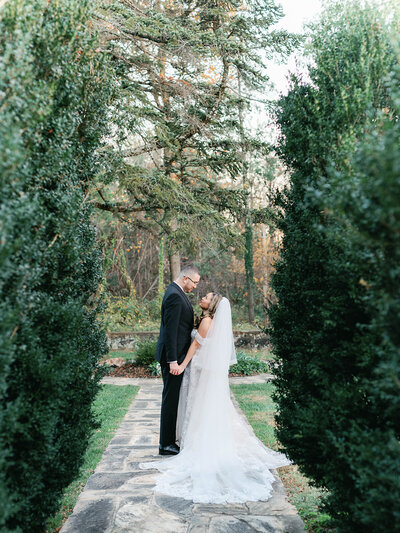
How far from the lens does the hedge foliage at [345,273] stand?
2.02 meters

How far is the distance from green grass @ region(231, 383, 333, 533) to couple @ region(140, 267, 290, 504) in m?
0.26

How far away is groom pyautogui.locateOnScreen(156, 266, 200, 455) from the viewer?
544cm

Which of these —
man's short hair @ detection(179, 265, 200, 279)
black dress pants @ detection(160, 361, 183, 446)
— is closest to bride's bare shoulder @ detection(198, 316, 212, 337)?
man's short hair @ detection(179, 265, 200, 279)

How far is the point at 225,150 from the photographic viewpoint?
1130 cm

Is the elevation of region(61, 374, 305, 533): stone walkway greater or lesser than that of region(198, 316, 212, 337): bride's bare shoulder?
lesser

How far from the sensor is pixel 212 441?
4852 millimetres

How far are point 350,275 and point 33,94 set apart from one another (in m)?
2.25

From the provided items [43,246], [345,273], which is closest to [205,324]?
[345,273]

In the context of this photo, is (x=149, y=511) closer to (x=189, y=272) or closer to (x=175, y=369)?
(x=175, y=369)

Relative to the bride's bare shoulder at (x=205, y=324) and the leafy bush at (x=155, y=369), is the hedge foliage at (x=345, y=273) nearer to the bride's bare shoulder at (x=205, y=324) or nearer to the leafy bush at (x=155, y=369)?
the bride's bare shoulder at (x=205, y=324)

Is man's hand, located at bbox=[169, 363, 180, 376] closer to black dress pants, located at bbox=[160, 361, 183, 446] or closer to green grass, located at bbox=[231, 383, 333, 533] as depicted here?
black dress pants, located at bbox=[160, 361, 183, 446]

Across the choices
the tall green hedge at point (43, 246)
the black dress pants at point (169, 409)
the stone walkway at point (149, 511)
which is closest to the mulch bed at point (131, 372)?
the black dress pants at point (169, 409)

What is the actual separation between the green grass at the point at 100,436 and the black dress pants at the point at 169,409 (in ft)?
2.59

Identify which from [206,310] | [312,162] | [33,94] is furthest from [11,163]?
[206,310]
